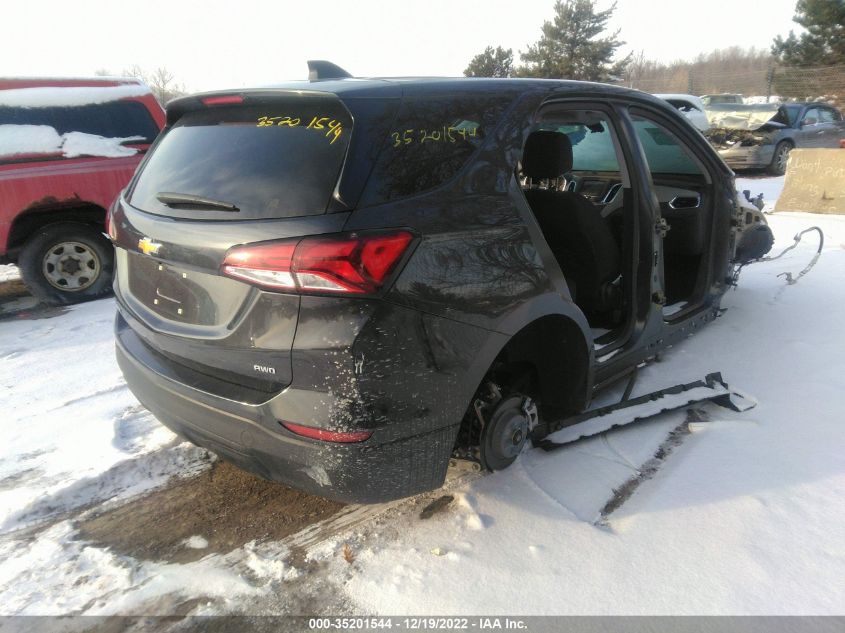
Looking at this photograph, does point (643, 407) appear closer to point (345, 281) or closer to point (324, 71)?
point (345, 281)

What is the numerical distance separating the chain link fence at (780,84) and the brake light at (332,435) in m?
31.3

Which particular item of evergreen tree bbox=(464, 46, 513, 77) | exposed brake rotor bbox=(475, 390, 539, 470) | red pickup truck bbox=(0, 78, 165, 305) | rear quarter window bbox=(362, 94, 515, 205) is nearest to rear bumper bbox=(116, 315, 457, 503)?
exposed brake rotor bbox=(475, 390, 539, 470)

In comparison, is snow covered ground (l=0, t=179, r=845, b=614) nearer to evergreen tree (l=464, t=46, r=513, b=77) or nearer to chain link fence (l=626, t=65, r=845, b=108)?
chain link fence (l=626, t=65, r=845, b=108)

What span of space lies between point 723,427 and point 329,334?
2246mm

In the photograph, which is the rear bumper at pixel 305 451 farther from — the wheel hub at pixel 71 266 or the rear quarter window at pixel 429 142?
the wheel hub at pixel 71 266

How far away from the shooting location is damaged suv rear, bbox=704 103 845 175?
1305cm

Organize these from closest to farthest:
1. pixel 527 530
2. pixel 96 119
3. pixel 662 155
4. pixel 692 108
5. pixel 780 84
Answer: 1. pixel 527 530
2. pixel 662 155
3. pixel 96 119
4. pixel 692 108
5. pixel 780 84

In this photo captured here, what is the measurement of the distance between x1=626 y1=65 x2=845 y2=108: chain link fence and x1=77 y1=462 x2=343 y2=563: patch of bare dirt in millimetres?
31136

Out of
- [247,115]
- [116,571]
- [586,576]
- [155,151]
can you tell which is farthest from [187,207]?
[586,576]

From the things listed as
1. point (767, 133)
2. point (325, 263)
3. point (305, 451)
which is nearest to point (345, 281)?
point (325, 263)

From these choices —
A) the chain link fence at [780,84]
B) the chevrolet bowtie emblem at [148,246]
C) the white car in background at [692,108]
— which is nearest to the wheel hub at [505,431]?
the chevrolet bowtie emblem at [148,246]

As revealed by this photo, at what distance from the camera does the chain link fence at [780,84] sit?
83.8ft

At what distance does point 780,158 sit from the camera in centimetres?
1357

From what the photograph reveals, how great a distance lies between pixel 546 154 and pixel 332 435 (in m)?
1.98
